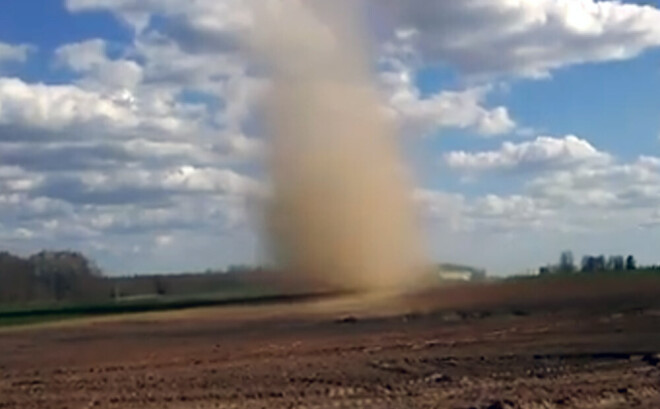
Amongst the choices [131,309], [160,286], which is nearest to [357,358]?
[131,309]

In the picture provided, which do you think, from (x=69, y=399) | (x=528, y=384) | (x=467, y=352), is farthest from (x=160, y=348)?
(x=528, y=384)

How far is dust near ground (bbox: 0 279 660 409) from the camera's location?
23.7 metres

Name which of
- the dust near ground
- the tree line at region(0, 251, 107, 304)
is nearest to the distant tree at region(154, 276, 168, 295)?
the tree line at region(0, 251, 107, 304)

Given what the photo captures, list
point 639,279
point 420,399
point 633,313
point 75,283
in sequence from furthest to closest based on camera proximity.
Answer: point 75,283
point 639,279
point 633,313
point 420,399

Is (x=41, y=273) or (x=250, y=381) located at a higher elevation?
→ (x=41, y=273)

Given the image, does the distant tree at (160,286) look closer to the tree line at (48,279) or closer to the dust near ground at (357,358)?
the tree line at (48,279)

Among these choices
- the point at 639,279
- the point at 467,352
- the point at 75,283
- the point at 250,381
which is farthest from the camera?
the point at 75,283

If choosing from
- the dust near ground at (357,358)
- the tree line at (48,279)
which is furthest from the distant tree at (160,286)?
the dust near ground at (357,358)

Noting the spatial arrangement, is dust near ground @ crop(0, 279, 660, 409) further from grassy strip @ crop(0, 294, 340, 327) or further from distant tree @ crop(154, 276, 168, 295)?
distant tree @ crop(154, 276, 168, 295)

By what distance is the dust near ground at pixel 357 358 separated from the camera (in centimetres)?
2372

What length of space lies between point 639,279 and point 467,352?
158 ft

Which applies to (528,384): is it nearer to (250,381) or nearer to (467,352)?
(250,381)

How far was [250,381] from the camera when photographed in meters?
27.6

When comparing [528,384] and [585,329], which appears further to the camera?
[585,329]
